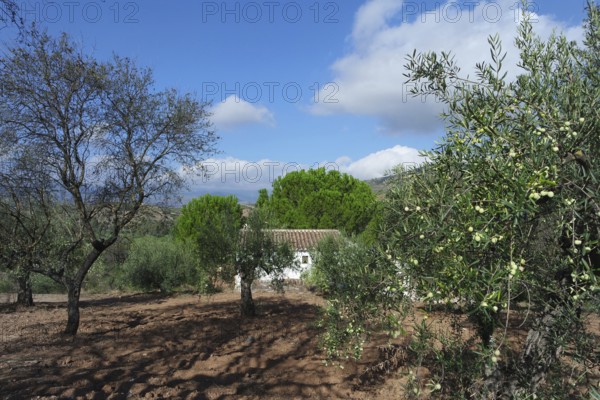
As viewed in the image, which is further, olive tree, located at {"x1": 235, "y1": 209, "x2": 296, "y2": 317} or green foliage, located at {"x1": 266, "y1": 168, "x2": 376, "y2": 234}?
green foliage, located at {"x1": 266, "y1": 168, "x2": 376, "y2": 234}

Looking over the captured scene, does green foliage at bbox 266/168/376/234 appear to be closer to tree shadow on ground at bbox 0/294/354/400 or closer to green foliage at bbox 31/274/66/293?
green foliage at bbox 31/274/66/293

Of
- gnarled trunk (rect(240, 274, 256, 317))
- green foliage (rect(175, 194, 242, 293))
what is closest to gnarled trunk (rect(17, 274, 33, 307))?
green foliage (rect(175, 194, 242, 293))

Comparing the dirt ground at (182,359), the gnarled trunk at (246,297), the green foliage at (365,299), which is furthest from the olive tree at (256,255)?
the green foliage at (365,299)

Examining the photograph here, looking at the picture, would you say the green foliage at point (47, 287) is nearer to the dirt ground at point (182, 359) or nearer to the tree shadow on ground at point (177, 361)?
the dirt ground at point (182, 359)

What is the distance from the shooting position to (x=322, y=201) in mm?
41500

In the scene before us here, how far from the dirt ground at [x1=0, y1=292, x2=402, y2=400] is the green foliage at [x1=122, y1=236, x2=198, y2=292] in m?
8.88

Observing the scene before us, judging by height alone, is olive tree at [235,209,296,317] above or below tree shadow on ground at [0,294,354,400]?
above

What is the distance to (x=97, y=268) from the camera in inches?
922

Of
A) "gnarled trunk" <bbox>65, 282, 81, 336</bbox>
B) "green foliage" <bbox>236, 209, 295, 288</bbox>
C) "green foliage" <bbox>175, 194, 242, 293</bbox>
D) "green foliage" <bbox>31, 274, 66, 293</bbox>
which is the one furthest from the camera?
"green foliage" <bbox>31, 274, 66, 293</bbox>

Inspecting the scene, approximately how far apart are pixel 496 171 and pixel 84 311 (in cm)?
2017

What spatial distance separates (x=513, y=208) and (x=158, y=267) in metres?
28.3

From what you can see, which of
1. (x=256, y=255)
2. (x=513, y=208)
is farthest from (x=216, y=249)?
(x=513, y=208)

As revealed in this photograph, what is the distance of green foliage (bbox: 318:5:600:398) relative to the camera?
278 cm

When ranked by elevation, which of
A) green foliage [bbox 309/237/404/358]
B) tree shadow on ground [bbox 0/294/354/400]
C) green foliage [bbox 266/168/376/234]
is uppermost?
green foliage [bbox 266/168/376/234]
